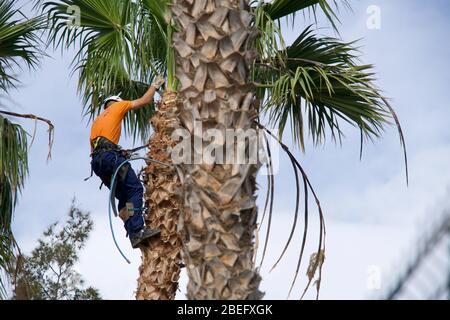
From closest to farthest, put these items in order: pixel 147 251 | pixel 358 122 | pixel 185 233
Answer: pixel 185 233 → pixel 147 251 → pixel 358 122

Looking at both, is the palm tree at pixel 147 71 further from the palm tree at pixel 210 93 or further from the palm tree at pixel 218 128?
the palm tree at pixel 218 128

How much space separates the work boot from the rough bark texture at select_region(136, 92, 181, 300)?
9 centimetres

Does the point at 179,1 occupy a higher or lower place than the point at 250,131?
higher

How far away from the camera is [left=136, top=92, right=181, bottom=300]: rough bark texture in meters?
7.80

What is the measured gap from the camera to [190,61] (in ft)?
16.1

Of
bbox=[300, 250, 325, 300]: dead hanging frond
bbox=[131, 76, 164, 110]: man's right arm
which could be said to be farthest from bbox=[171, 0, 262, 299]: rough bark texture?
bbox=[131, 76, 164, 110]: man's right arm

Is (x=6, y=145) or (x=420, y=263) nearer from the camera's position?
(x=420, y=263)

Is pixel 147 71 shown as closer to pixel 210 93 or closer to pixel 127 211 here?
pixel 127 211

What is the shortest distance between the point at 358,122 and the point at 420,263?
7534mm

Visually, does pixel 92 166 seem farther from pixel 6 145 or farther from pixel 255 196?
pixel 255 196

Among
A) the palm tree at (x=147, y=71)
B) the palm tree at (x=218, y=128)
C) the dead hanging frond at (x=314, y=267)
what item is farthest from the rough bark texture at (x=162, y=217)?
the palm tree at (x=218, y=128)

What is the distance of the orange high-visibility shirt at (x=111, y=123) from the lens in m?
8.18
